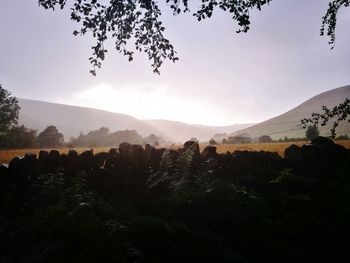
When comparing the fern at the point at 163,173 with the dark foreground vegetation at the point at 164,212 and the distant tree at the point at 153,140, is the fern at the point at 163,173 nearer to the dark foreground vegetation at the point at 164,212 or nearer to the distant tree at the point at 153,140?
the dark foreground vegetation at the point at 164,212

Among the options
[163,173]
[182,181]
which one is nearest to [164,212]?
[182,181]

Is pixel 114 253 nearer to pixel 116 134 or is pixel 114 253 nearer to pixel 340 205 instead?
pixel 340 205

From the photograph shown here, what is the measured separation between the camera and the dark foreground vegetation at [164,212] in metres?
4.20

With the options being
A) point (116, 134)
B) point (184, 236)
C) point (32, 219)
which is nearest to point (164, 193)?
point (184, 236)

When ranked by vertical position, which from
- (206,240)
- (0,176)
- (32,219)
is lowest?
(206,240)

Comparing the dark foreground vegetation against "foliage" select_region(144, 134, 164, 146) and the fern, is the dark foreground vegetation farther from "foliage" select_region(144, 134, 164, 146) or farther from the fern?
"foliage" select_region(144, 134, 164, 146)

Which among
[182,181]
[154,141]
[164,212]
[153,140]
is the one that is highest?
[153,140]

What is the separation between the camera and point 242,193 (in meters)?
5.22

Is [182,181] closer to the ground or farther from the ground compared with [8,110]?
closer to the ground

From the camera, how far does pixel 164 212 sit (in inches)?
193

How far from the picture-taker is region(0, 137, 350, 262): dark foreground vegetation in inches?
165

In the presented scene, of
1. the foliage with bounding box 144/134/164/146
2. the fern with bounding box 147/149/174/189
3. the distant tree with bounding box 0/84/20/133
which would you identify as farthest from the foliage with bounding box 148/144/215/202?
the distant tree with bounding box 0/84/20/133

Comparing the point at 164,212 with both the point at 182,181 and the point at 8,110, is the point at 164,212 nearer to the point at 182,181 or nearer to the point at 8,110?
the point at 182,181

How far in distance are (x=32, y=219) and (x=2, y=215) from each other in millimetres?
659
